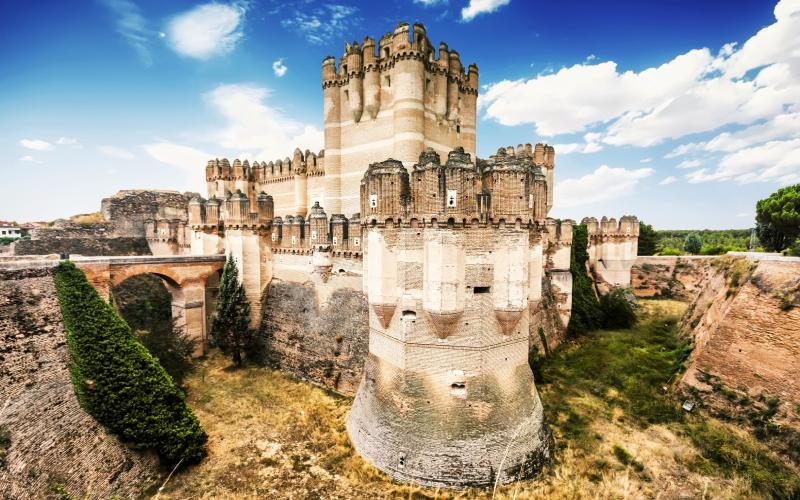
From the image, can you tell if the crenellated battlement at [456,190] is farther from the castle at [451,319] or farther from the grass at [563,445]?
the grass at [563,445]

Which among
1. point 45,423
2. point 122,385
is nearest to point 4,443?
point 45,423

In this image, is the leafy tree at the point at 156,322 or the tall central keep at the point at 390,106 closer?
the leafy tree at the point at 156,322

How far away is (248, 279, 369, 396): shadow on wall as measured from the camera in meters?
15.8

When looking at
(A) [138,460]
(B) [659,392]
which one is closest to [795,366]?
(B) [659,392]

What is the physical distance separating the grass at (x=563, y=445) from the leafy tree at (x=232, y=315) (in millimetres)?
1634

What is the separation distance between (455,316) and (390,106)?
13.4m

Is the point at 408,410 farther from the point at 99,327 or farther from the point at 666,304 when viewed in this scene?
the point at 666,304

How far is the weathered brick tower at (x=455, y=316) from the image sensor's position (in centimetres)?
1045

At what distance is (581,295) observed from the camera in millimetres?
23688

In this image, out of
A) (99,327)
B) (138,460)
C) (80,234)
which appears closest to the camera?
(138,460)

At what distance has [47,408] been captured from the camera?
35.0 feet

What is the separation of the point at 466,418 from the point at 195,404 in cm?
1211

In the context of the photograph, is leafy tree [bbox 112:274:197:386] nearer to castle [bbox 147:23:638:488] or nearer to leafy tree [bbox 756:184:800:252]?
castle [bbox 147:23:638:488]

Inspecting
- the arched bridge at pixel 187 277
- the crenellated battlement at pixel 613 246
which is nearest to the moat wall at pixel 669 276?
the crenellated battlement at pixel 613 246
